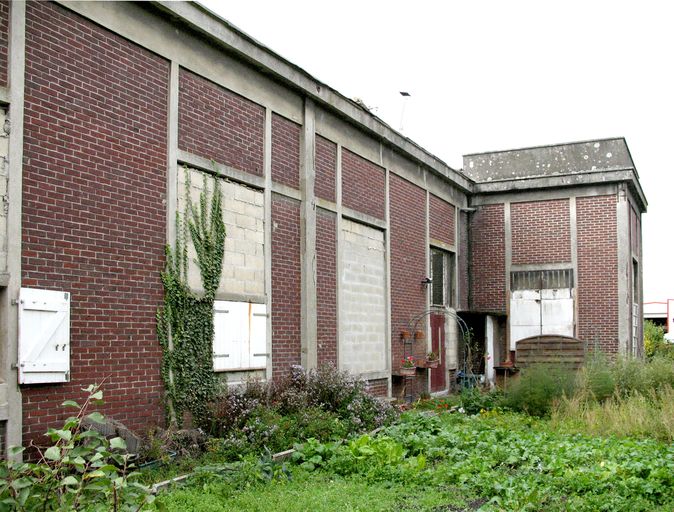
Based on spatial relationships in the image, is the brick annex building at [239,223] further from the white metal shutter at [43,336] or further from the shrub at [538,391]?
the shrub at [538,391]

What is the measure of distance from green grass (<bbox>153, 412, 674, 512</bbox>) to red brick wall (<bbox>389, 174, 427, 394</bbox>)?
6496mm

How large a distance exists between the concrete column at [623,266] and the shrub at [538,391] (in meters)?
5.78

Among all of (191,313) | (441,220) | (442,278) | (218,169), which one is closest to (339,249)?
(218,169)

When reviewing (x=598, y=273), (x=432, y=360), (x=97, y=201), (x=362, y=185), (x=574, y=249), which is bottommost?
(x=432, y=360)

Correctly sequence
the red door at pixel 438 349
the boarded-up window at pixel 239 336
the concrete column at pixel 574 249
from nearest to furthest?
the boarded-up window at pixel 239 336
the red door at pixel 438 349
the concrete column at pixel 574 249

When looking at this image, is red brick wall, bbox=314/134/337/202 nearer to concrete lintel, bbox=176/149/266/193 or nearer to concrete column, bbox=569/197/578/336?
concrete lintel, bbox=176/149/266/193

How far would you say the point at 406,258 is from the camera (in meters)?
17.2

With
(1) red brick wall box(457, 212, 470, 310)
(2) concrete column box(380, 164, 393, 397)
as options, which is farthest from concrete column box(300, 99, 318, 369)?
(1) red brick wall box(457, 212, 470, 310)

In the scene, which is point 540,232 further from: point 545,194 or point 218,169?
point 218,169

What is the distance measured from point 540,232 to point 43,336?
1559 cm

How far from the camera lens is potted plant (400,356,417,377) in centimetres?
1612

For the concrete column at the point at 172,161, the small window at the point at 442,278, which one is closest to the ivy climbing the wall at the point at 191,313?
the concrete column at the point at 172,161

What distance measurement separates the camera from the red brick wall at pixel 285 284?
1208cm

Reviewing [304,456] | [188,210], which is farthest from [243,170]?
[304,456]
